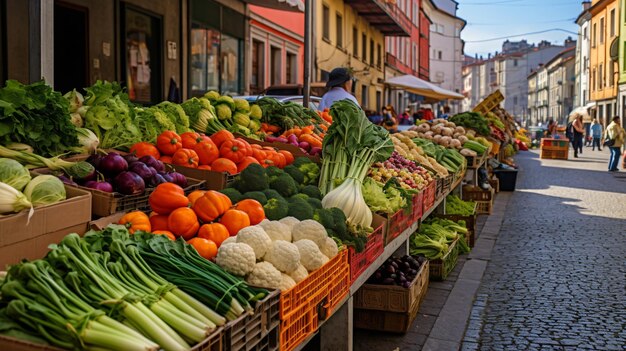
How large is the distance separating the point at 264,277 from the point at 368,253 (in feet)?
5.00

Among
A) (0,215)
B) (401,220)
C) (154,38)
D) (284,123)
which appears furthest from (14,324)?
(154,38)

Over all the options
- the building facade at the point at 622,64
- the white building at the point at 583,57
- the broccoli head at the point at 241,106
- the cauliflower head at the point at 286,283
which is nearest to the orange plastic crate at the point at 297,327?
the cauliflower head at the point at 286,283

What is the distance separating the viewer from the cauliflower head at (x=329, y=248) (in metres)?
3.54

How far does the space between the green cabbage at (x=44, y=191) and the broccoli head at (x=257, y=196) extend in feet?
3.52

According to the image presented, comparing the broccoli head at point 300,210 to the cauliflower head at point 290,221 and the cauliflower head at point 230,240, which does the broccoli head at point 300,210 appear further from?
the cauliflower head at point 230,240

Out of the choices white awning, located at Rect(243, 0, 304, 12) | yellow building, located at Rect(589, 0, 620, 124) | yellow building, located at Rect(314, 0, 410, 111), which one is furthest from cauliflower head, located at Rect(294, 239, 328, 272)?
yellow building, located at Rect(589, 0, 620, 124)

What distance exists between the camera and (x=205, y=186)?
181 inches

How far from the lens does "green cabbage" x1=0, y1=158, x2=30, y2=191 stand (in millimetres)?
3297

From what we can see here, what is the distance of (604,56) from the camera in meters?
52.0

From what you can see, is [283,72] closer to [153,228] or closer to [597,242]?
[597,242]

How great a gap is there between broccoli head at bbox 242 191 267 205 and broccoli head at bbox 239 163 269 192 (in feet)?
0.56

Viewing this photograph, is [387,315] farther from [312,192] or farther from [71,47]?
[71,47]

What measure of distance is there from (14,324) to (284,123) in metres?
5.07

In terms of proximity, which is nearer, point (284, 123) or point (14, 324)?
point (14, 324)
